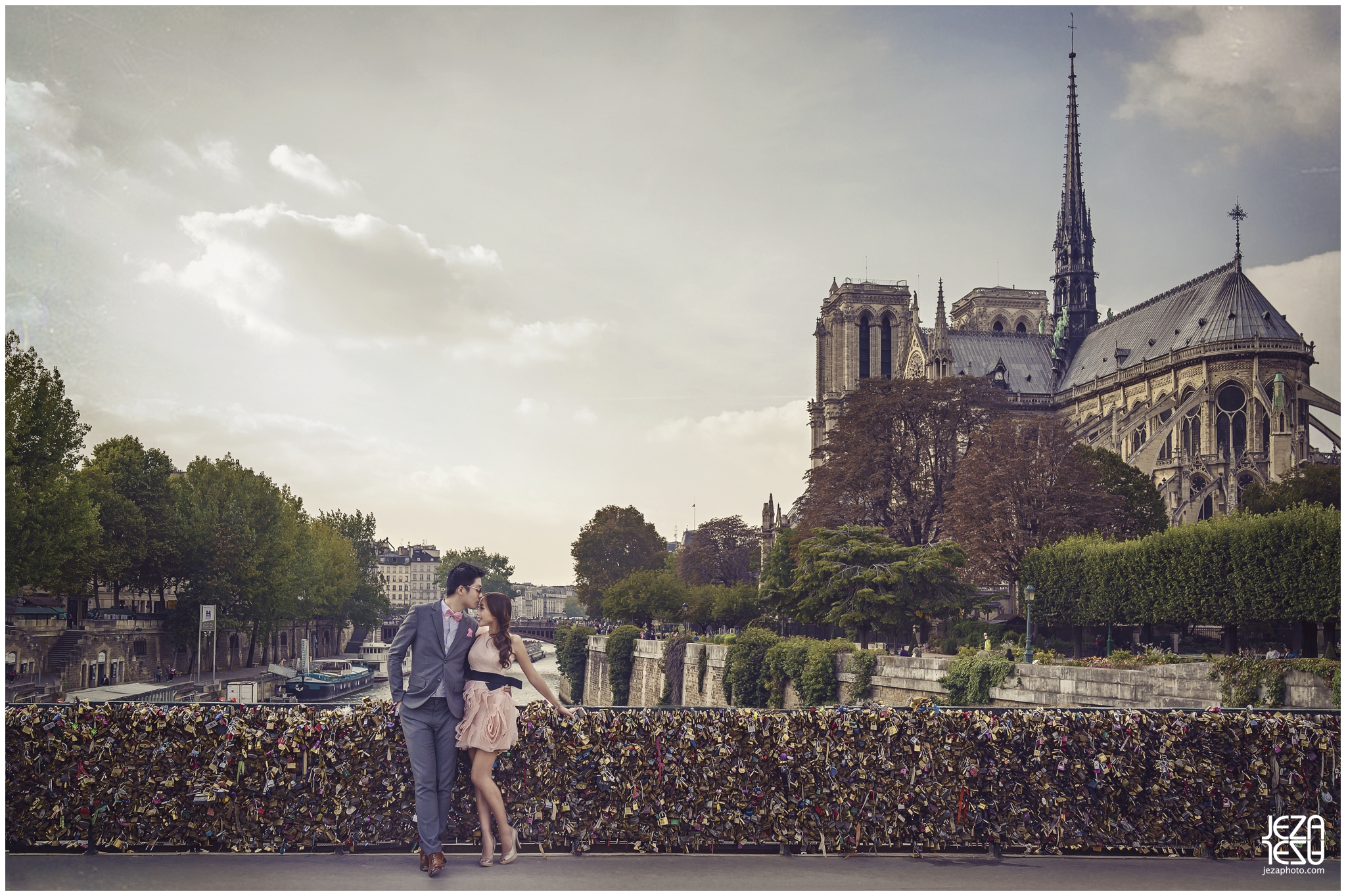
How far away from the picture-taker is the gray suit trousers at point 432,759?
7891 mm

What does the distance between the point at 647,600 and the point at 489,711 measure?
62.7 metres

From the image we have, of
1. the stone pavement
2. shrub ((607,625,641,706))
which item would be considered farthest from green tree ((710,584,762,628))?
the stone pavement

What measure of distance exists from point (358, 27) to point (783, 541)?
149 feet

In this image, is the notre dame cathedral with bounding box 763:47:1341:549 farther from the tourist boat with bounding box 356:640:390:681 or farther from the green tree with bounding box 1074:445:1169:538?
the tourist boat with bounding box 356:640:390:681

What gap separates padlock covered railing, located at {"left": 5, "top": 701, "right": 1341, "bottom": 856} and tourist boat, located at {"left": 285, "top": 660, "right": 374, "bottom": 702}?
4003cm

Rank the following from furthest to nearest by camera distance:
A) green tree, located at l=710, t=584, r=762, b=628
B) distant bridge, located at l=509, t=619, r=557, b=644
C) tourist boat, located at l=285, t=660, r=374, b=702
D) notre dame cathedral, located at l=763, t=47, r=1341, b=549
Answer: distant bridge, located at l=509, t=619, r=557, b=644 < green tree, located at l=710, t=584, r=762, b=628 < notre dame cathedral, located at l=763, t=47, r=1341, b=549 < tourist boat, located at l=285, t=660, r=374, b=702

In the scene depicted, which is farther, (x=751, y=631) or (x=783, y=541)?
(x=783, y=541)

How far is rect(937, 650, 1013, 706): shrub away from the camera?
2669 cm

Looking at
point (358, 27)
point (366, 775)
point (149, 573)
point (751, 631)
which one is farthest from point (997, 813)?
point (149, 573)

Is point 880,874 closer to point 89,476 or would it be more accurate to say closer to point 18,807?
point 18,807

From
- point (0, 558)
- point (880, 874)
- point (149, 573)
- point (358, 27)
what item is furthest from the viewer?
point (149, 573)

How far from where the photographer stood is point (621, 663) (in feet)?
197

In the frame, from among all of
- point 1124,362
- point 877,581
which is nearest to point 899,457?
point 877,581

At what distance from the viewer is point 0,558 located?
866 centimetres
